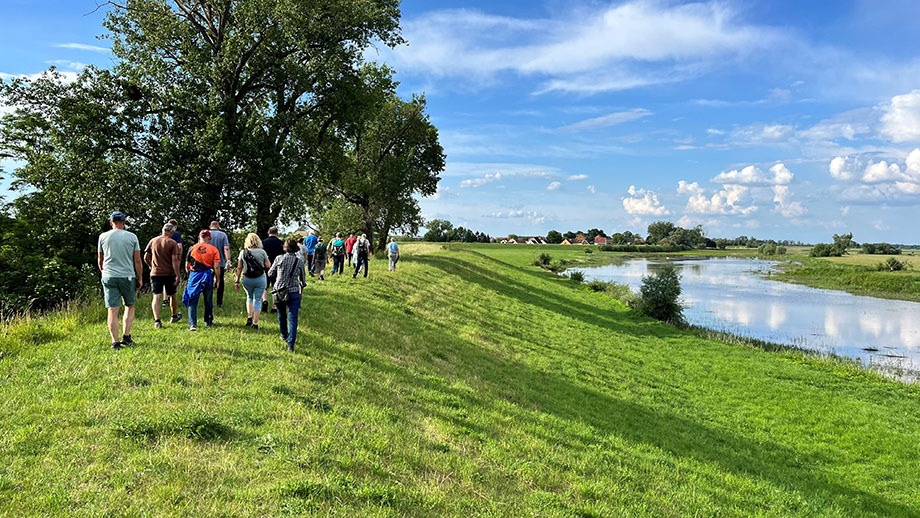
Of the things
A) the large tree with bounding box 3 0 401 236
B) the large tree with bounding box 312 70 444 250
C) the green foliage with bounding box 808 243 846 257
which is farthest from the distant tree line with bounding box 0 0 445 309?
the green foliage with bounding box 808 243 846 257

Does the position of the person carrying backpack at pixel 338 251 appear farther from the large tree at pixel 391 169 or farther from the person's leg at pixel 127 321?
the large tree at pixel 391 169

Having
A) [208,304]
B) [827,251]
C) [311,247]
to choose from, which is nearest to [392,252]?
[311,247]

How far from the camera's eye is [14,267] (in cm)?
1619

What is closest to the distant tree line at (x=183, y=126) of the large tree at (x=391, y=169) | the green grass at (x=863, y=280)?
the large tree at (x=391, y=169)

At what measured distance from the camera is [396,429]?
23.7 feet

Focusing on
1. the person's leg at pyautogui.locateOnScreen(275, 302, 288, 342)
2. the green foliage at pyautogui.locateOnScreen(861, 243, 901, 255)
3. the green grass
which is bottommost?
the green grass

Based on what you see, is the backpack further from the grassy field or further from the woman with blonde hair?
the grassy field

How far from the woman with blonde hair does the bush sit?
28.7m

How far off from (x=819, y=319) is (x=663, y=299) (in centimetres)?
1636

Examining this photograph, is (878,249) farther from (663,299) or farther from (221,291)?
(221,291)

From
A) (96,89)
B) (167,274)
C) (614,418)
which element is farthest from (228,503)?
(96,89)

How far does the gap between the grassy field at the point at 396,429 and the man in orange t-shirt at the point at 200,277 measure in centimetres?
44

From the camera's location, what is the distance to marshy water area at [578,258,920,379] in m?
28.5

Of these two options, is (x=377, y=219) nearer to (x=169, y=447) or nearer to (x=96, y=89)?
(x=96, y=89)
